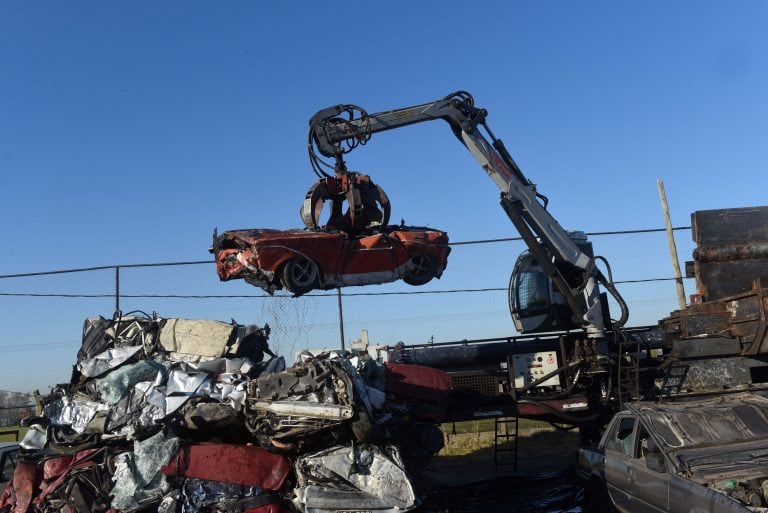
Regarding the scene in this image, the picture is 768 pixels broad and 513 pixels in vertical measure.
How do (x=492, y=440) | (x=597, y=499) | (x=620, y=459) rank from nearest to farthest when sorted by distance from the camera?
(x=620, y=459) < (x=597, y=499) < (x=492, y=440)

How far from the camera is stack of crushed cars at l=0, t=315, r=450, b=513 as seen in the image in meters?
7.16

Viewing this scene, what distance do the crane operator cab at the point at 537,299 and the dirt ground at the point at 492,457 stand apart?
2.27 m

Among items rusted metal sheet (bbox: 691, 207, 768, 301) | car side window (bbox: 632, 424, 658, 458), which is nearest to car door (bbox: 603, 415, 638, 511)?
car side window (bbox: 632, 424, 658, 458)

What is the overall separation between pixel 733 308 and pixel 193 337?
8102 millimetres

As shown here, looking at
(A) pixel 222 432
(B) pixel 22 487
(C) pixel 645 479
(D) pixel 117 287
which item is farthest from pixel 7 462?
(C) pixel 645 479

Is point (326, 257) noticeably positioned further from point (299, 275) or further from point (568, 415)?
point (568, 415)

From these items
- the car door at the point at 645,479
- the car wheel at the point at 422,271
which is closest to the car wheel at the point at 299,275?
the car wheel at the point at 422,271

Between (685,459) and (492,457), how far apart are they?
26.4 feet

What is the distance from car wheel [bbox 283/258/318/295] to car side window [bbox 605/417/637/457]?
14.0 ft

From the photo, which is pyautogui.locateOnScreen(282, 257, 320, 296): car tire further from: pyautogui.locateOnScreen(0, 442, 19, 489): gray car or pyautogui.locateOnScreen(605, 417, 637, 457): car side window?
pyautogui.locateOnScreen(605, 417, 637, 457): car side window

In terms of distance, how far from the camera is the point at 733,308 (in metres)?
10.8

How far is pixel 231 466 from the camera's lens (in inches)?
289

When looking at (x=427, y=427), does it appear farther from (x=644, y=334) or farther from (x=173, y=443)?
(x=644, y=334)

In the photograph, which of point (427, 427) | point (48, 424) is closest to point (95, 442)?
point (48, 424)
